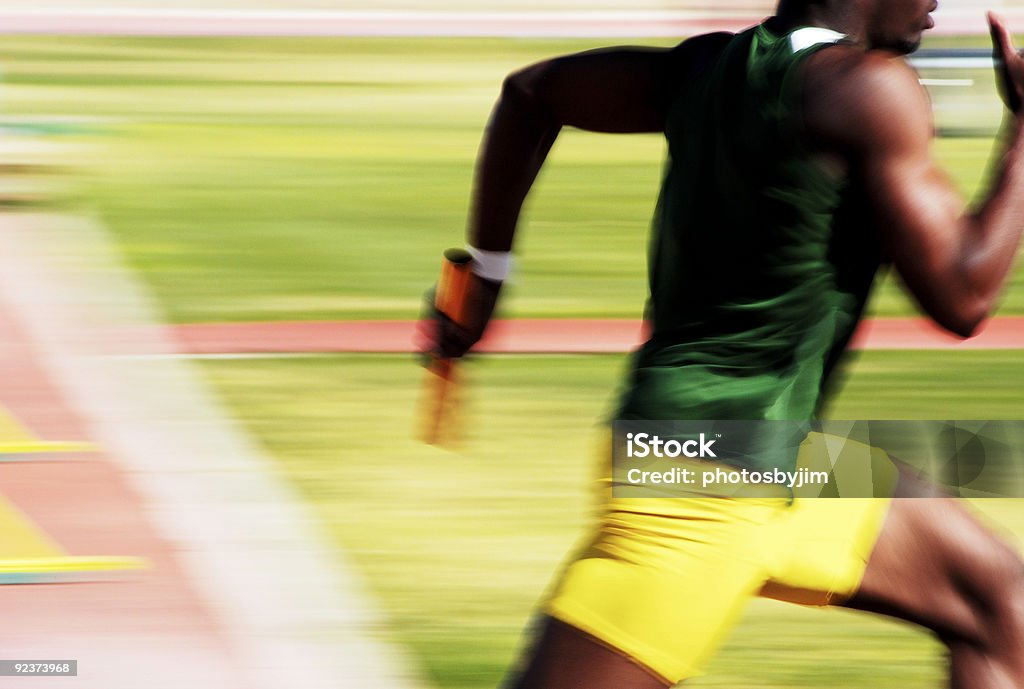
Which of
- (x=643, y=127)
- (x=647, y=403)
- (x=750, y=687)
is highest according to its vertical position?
(x=643, y=127)

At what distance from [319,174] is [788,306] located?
945cm

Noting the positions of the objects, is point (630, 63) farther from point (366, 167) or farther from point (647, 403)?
point (366, 167)

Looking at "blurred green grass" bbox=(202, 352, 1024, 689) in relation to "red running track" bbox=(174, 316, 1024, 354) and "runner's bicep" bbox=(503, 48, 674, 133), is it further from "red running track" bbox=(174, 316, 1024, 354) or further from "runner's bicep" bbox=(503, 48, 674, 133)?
"runner's bicep" bbox=(503, 48, 674, 133)

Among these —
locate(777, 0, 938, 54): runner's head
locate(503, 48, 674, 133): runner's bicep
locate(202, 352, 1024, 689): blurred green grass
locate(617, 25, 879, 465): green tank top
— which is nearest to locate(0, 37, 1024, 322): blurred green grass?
locate(202, 352, 1024, 689): blurred green grass

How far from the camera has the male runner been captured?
8.27ft

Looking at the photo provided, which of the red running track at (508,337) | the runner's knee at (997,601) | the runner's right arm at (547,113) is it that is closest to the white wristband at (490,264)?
the runner's right arm at (547,113)

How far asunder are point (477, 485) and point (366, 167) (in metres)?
6.81

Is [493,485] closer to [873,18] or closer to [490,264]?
[490,264]

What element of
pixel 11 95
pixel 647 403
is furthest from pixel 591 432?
pixel 11 95

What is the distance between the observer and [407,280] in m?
8.91

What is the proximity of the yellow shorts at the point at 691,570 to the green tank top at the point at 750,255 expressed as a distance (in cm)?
12

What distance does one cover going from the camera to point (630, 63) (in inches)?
120

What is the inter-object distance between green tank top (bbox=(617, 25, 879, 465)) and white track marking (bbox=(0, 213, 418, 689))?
1804mm

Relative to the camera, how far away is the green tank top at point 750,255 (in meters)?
2.65
